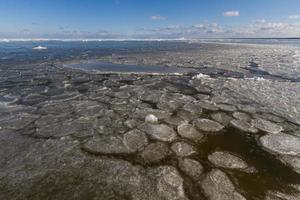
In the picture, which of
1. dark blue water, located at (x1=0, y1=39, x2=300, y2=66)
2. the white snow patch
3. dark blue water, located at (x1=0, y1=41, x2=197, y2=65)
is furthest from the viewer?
dark blue water, located at (x1=0, y1=39, x2=300, y2=66)

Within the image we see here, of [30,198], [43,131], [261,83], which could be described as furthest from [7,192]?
[261,83]

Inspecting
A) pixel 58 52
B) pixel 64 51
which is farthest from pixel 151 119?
pixel 64 51

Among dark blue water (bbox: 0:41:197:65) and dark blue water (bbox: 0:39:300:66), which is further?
dark blue water (bbox: 0:39:300:66)

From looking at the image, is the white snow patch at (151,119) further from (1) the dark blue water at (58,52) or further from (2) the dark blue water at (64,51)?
(1) the dark blue water at (58,52)

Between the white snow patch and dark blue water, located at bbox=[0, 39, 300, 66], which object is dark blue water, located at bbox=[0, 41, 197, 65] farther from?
the white snow patch

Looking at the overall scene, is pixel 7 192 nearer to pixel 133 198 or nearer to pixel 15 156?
pixel 15 156

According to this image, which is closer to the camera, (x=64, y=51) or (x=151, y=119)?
(x=151, y=119)

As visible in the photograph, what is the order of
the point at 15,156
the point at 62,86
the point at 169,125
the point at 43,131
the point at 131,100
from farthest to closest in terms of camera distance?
the point at 62,86 < the point at 131,100 < the point at 169,125 < the point at 43,131 < the point at 15,156

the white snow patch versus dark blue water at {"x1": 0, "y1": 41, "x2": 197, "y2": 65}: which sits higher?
the white snow patch

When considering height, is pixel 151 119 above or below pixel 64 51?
above

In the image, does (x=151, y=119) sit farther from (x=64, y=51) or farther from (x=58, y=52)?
(x=64, y=51)

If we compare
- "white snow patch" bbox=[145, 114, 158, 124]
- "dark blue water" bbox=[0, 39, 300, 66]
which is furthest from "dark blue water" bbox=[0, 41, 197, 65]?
"white snow patch" bbox=[145, 114, 158, 124]
